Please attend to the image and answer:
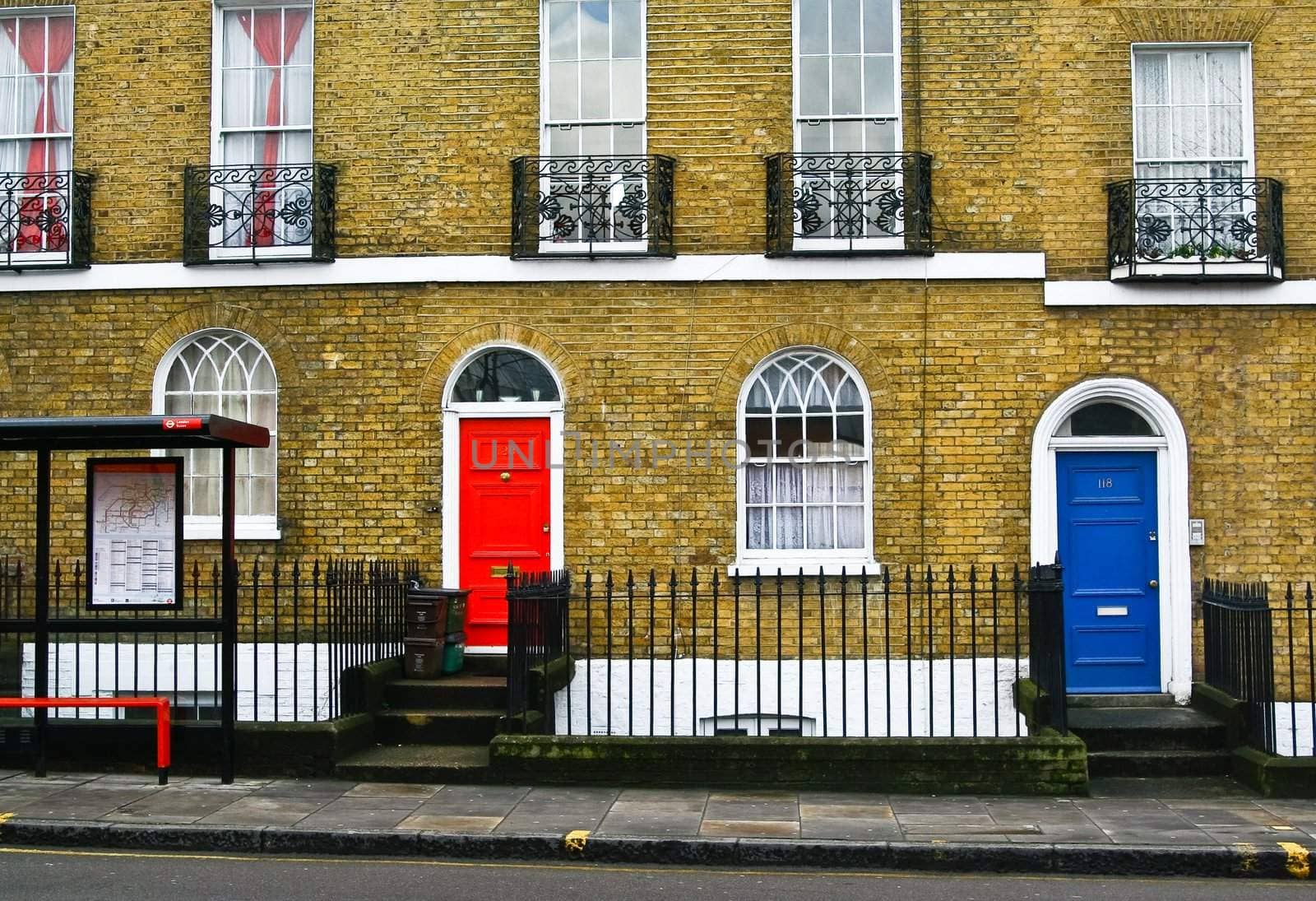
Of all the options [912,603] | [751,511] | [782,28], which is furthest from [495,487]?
[782,28]

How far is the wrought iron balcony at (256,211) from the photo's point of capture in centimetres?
1291

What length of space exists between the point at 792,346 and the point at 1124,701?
14.4 ft

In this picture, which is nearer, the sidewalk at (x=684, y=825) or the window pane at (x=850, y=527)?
the sidewalk at (x=684, y=825)

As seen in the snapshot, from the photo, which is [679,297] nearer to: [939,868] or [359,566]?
[359,566]

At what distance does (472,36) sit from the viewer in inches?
509

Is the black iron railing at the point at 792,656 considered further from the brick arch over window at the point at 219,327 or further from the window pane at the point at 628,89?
the window pane at the point at 628,89

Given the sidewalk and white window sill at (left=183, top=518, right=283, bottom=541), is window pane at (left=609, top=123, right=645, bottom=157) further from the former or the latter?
the sidewalk

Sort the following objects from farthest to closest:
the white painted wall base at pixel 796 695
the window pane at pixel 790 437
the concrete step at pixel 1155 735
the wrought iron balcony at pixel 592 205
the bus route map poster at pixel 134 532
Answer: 1. the window pane at pixel 790 437
2. the wrought iron balcony at pixel 592 205
3. the white painted wall base at pixel 796 695
4. the concrete step at pixel 1155 735
5. the bus route map poster at pixel 134 532

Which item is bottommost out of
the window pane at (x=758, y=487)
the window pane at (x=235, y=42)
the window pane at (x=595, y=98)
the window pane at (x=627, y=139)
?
the window pane at (x=758, y=487)

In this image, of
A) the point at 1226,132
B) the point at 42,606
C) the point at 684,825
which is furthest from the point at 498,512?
the point at 1226,132

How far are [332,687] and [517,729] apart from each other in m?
1.57

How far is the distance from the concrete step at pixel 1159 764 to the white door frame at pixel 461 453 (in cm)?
493

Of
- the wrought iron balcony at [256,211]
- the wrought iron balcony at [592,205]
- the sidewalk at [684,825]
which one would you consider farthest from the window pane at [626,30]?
the sidewalk at [684,825]

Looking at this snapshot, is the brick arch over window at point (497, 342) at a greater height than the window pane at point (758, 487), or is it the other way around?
the brick arch over window at point (497, 342)
